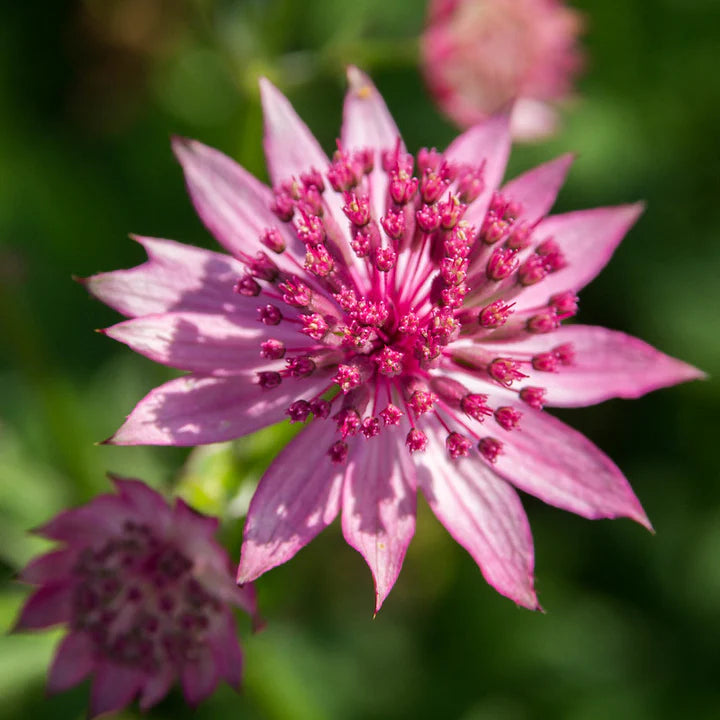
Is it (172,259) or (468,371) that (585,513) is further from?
(172,259)

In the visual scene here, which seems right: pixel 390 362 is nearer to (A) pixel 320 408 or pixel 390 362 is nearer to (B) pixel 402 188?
(A) pixel 320 408

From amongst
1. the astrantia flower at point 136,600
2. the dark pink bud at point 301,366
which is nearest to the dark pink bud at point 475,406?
the dark pink bud at point 301,366

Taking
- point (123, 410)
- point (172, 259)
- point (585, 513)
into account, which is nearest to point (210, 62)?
point (123, 410)

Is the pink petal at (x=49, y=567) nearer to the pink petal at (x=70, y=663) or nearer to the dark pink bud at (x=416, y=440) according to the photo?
the pink petal at (x=70, y=663)

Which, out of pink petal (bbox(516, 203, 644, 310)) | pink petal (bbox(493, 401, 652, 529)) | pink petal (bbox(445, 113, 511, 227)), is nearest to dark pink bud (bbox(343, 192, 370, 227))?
pink petal (bbox(445, 113, 511, 227))

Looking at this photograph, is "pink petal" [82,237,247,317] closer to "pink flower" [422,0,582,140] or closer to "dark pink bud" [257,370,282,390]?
"dark pink bud" [257,370,282,390]

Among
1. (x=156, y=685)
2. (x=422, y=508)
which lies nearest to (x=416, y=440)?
(x=156, y=685)
